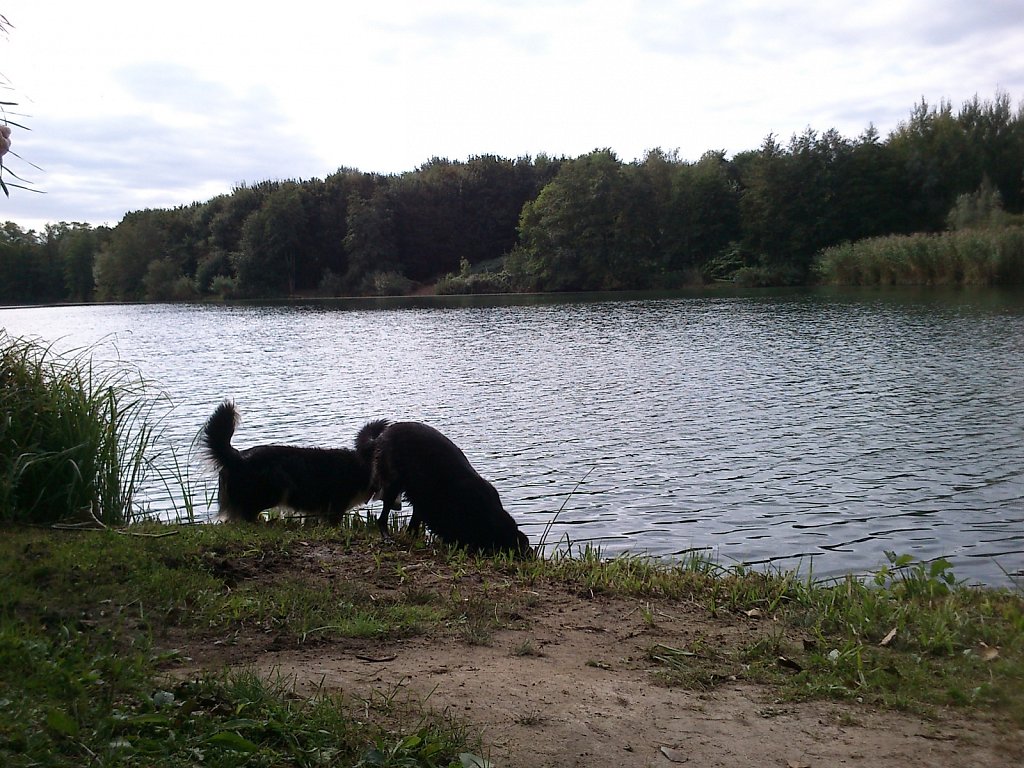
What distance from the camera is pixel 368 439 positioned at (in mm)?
8961

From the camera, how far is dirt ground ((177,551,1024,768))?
373 cm

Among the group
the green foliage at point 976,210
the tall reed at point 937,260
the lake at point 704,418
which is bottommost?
the lake at point 704,418

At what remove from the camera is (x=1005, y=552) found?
836 cm

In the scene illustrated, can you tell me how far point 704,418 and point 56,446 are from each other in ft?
37.7

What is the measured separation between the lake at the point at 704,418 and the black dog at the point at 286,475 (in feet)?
6.46

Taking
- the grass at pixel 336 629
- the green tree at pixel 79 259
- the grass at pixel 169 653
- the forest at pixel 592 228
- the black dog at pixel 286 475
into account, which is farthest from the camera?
the green tree at pixel 79 259

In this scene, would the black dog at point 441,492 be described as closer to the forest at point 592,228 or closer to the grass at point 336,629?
the grass at point 336,629

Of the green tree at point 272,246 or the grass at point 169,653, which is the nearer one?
the grass at point 169,653

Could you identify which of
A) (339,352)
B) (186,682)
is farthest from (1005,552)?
(339,352)

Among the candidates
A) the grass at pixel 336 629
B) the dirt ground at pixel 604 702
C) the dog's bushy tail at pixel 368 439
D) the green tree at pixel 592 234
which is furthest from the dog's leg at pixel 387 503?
the green tree at pixel 592 234

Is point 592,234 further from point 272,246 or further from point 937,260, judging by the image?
point 937,260

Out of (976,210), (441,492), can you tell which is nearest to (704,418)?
(441,492)

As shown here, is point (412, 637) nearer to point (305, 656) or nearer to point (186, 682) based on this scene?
point (305, 656)

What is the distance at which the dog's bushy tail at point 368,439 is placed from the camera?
882 cm
